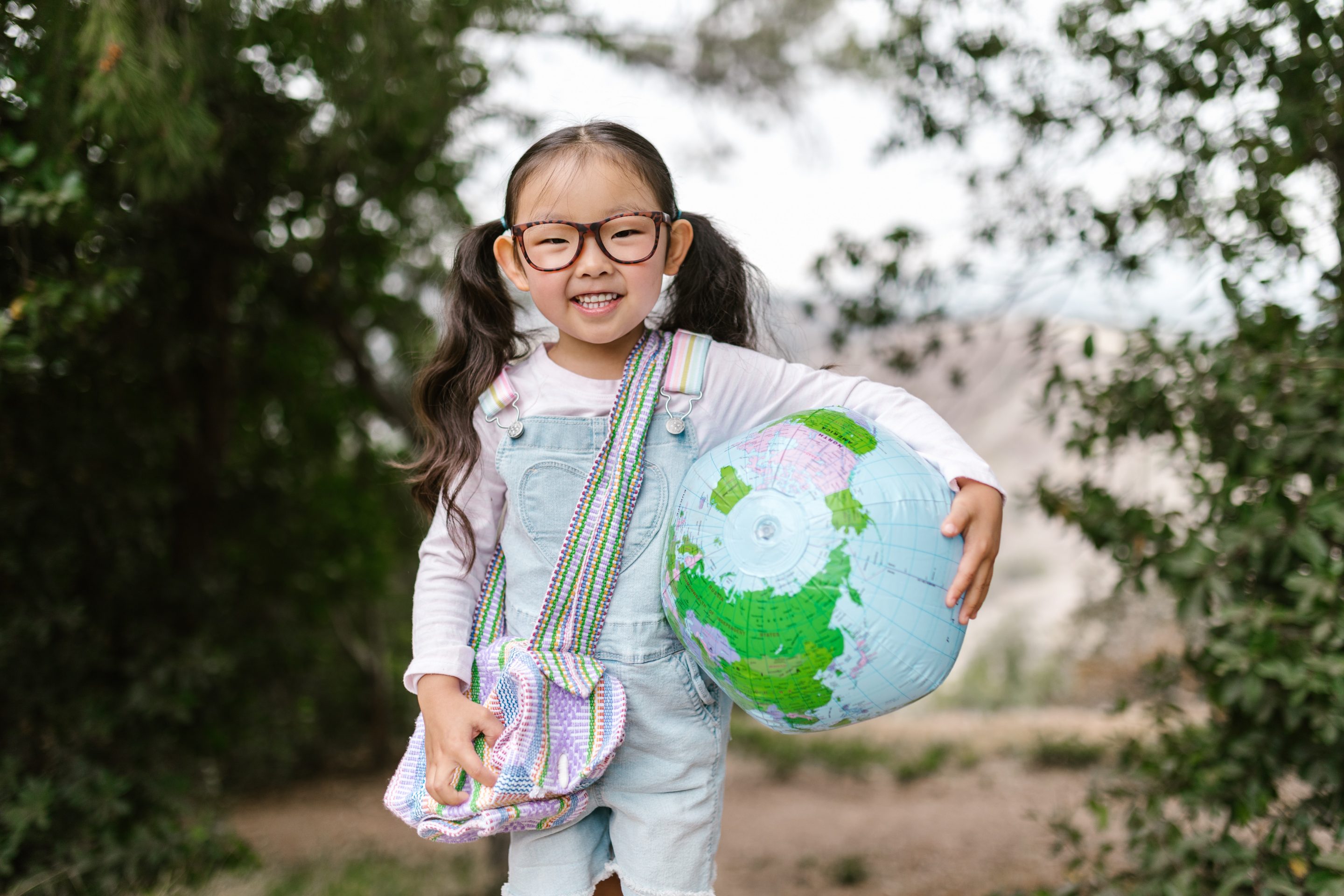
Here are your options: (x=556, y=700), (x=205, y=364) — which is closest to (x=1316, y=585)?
(x=556, y=700)

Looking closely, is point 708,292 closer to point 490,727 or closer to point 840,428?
point 840,428

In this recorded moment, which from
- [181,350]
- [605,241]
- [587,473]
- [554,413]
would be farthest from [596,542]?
[181,350]

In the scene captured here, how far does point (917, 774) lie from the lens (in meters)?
6.77

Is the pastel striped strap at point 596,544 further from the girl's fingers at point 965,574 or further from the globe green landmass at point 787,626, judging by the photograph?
the girl's fingers at point 965,574

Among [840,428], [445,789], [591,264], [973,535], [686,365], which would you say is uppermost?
[591,264]

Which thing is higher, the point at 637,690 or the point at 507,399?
the point at 507,399

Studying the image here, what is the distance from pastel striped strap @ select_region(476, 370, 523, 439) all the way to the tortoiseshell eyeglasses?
0.23 meters

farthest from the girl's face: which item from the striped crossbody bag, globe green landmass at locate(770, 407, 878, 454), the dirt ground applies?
the dirt ground

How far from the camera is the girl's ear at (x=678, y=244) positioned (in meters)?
1.83

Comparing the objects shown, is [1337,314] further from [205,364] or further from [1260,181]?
[205,364]

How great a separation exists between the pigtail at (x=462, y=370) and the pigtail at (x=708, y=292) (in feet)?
0.99

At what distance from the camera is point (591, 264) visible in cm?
169

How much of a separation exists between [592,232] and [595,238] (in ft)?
0.04

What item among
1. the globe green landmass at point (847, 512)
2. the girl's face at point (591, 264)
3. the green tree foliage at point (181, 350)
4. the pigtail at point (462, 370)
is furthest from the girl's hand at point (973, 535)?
the green tree foliage at point (181, 350)
